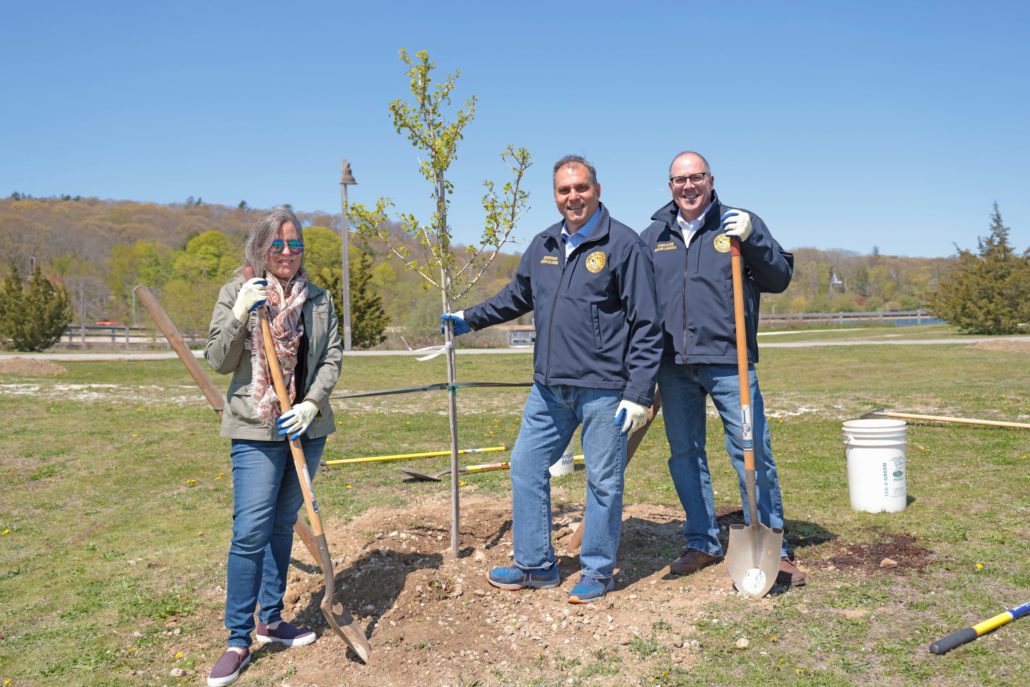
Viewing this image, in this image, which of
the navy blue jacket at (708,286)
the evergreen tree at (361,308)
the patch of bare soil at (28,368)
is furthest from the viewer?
the evergreen tree at (361,308)

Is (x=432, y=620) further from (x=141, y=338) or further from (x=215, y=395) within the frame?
(x=141, y=338)

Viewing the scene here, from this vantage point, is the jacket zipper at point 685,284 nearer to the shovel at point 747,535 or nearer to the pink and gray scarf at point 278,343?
the shovel at point 747,535

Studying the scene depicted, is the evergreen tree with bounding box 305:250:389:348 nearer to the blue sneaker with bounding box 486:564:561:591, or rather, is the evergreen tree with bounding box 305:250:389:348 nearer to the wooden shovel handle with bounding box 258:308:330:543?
the blue sneaker with bounding box 486:564:561:591

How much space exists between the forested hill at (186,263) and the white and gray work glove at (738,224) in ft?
101

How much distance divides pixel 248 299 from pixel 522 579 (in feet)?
7.07

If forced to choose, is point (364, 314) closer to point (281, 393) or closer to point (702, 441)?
point (702, 441)

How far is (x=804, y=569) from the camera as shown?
468cm

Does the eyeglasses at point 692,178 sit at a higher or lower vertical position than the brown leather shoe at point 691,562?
higher

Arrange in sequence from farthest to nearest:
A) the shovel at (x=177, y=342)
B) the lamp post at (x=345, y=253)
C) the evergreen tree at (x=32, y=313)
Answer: the evergreen tree at (x=32, y=313)
the lamp post at (x=345, y=253)
the shovel at (x=177, y=342)

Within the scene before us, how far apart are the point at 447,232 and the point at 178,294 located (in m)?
35.4

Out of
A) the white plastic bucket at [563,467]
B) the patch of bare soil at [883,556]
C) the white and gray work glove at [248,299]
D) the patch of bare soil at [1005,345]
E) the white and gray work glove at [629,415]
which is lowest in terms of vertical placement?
the patch of bare soil at [883,556]

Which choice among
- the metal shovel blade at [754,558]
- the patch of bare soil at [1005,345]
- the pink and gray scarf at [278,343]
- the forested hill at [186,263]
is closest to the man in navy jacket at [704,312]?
the metal shovel blade at [754,558]

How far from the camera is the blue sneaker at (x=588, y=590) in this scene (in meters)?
4.29

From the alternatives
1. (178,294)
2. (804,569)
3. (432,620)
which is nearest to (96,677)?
(432,620)
